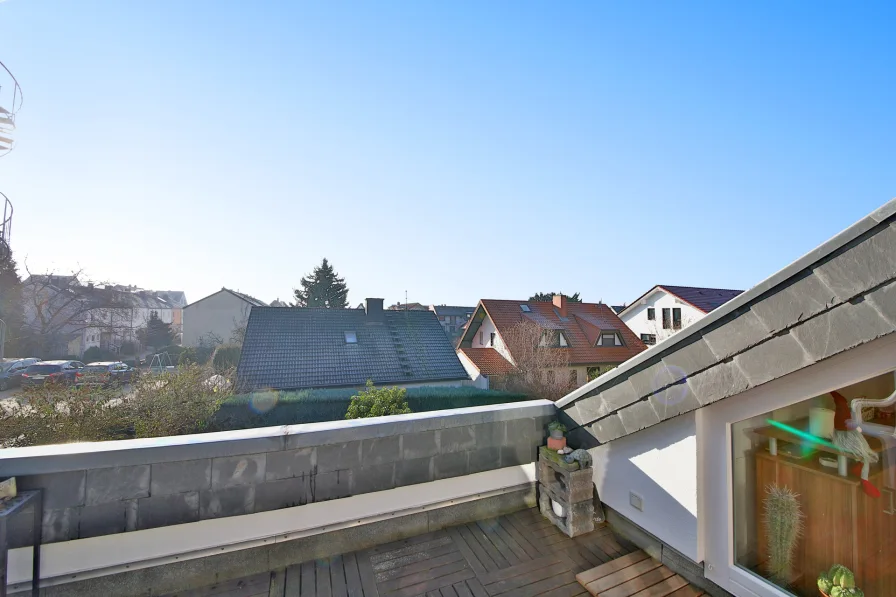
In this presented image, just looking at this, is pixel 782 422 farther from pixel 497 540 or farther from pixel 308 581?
pixel 308 581

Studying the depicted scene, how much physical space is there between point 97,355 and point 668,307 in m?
38.5

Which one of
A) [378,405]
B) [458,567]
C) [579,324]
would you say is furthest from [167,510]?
[579,324]

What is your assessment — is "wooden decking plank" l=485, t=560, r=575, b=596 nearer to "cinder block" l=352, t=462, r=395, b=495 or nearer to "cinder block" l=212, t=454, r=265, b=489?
"cinder block" l=352, t=462, r=395, b=495

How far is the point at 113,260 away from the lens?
835 inches

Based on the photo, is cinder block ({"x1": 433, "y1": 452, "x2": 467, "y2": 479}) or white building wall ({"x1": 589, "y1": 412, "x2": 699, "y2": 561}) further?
cinder block ({"x1": 433, "y1": 452, "x2": 467, "y2": 479})

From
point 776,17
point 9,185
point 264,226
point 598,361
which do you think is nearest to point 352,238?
point 264,226

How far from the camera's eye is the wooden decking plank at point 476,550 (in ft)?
7.80

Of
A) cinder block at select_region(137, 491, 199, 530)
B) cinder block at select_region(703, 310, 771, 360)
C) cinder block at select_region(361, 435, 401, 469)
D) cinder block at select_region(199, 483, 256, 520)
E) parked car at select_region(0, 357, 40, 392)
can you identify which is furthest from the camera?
parked car at select_region(0, 357, 40, 392)

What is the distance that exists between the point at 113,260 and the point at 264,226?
49.7 ft

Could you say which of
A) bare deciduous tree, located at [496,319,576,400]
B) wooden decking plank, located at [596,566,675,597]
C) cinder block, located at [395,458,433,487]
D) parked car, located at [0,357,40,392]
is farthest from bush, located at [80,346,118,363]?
wooden decking plank, located at [596,566,675,597]

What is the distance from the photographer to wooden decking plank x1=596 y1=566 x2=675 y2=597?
2.14 metres

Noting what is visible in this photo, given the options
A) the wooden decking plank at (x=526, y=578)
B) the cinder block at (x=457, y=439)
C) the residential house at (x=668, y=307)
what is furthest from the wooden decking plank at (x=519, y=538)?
the residential house at (x=668, y=307)

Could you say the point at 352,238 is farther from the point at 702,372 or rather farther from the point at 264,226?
the point at 702,372

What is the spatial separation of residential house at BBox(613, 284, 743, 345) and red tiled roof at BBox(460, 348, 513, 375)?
11959 millimetres
